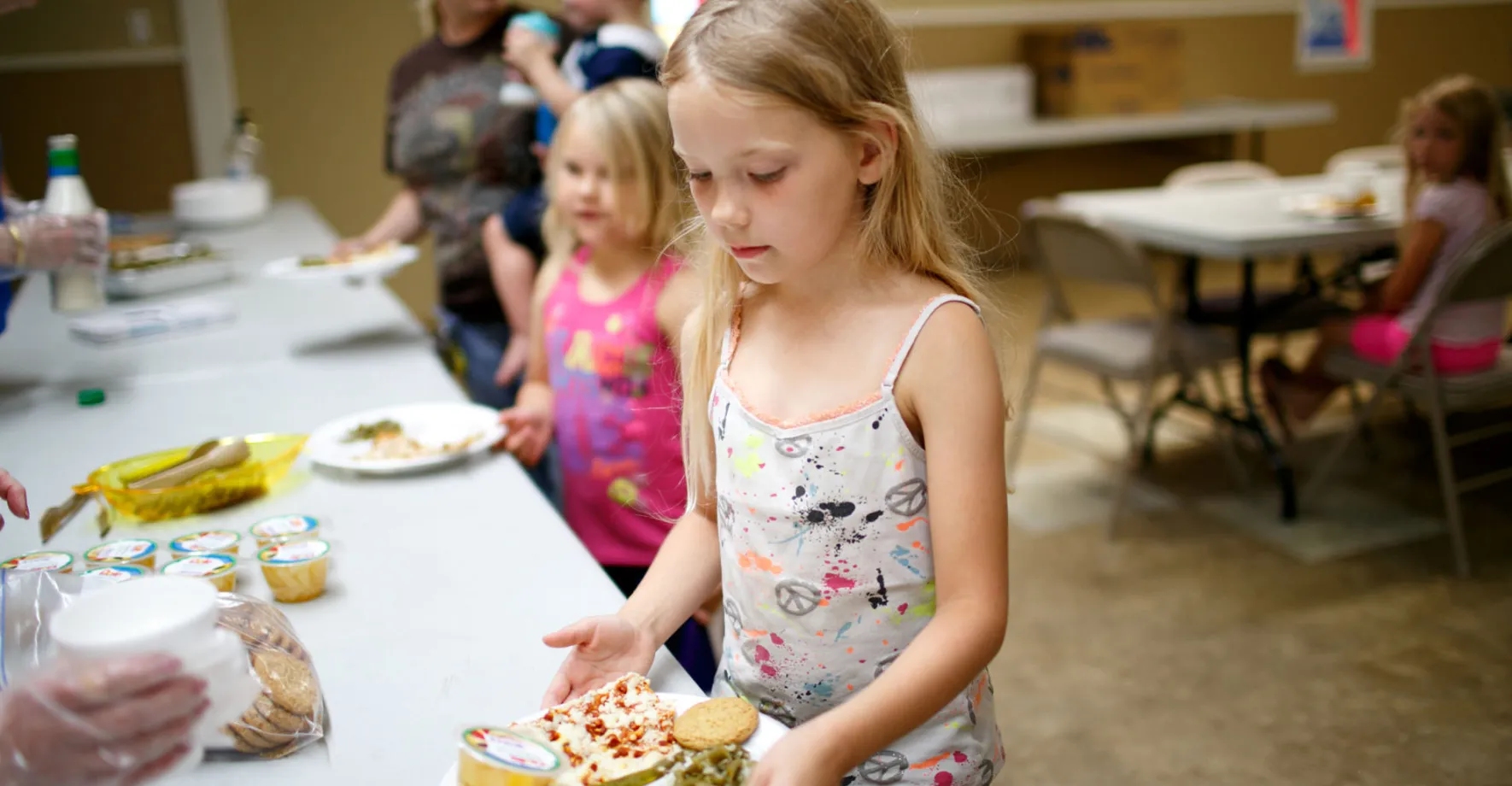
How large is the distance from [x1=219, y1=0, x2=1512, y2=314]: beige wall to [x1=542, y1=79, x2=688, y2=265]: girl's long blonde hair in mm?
2227

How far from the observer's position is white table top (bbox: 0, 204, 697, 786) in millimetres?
939

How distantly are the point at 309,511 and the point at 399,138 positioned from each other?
1466 millimetres

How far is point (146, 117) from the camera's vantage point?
15.4 ft

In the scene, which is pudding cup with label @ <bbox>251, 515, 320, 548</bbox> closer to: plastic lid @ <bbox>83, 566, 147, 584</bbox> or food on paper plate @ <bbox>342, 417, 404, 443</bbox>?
plastic lid @ <bbox>83, 566, 147, 584</bbox>

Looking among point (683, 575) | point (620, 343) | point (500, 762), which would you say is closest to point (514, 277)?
point (620, 343)

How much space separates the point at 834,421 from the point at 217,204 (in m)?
3.08

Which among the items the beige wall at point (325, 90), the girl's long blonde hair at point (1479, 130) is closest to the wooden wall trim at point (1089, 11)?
the beige wall at point (325, 90)

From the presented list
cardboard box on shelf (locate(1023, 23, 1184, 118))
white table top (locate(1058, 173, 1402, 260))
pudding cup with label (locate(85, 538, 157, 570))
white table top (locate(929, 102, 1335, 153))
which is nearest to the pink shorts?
white table top (locate(1058, 173, 1402, 260))

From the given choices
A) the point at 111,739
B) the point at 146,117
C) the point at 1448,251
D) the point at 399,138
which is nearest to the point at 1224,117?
the point at 1448,251

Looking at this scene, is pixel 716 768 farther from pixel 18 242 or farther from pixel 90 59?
pixel 90 59

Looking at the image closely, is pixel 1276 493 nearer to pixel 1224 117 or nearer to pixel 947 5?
pixel 1224 117

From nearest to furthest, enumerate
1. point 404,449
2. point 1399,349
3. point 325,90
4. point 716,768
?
point 716,768, point 404,449, point 1399,349, point 325,90

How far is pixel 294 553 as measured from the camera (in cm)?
115

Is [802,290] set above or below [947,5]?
below
